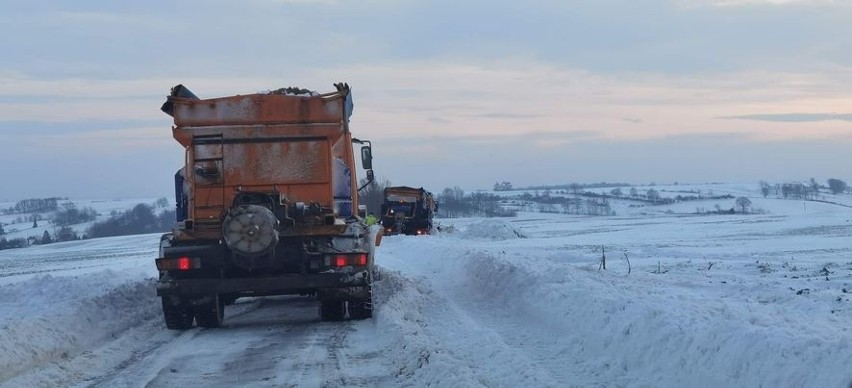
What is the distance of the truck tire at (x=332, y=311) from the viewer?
1318 cm

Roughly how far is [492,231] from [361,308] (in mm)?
35803

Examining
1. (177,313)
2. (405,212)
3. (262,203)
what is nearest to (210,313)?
(177,313)

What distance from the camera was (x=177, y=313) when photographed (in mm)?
12680

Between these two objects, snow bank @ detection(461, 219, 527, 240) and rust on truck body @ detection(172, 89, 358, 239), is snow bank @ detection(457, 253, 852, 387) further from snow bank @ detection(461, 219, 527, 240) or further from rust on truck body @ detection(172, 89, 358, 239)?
snow bank @ detection(461, 219, 527, 240)

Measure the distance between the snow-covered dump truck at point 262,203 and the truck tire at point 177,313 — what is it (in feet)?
0.05

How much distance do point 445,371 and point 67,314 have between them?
22.7 feet

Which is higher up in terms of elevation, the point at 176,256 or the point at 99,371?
the point at 176,256

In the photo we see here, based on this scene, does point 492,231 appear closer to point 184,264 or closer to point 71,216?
point 184,264

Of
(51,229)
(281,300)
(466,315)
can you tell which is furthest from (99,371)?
(51,229)

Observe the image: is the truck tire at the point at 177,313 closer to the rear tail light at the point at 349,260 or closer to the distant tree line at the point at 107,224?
the rear tail light at the point at 349,260

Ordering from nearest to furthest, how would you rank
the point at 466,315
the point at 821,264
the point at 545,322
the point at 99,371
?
1. the point at 99,371
2. the point at 545,322
3. the point at 466,315
4. the point at 821,264

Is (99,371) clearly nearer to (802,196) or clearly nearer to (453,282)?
(453,282)

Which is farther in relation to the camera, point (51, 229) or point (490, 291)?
point (51, 229)

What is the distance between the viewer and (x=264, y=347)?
1090 centimetres
